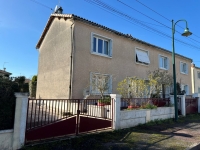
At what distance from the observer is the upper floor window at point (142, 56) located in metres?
18.7

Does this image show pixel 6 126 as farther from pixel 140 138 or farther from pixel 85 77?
pixel 85 77

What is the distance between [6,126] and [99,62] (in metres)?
10.2

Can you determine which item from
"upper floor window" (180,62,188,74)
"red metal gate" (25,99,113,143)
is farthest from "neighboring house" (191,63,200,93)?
"red metal gate" (25,99,113,143)

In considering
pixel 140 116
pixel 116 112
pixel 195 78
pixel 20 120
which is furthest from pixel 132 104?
pixel 195 78

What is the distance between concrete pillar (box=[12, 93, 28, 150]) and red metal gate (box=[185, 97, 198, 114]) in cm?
1473

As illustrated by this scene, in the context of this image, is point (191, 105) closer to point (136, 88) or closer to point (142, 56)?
point (142, 56)

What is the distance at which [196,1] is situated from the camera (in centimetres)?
1583

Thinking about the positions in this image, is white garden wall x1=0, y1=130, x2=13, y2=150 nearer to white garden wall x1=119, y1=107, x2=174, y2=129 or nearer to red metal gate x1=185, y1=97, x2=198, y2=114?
white garden wall x1=119, y1=107, x2=174, y2=129

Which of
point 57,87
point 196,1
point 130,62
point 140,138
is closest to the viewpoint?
point 140,138

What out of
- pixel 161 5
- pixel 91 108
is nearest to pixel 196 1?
pixel 161 5

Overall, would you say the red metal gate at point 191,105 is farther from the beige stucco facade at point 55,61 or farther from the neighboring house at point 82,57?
the beige stucco facade at point 55,61

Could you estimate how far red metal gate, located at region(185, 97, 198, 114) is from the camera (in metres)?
16.0

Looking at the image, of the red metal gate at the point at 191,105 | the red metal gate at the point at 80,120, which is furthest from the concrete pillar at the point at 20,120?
the red metal gate at the point at 191,105

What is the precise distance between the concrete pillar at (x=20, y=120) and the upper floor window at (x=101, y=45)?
9.25m
